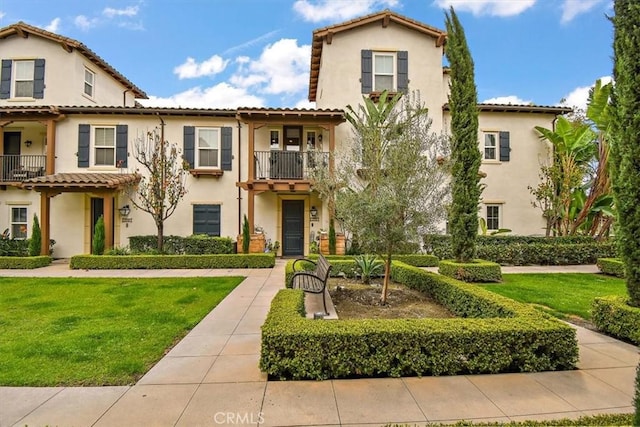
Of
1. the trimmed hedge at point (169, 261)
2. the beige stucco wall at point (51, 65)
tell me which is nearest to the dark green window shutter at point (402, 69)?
the trimmed hedge at point (169, 261)

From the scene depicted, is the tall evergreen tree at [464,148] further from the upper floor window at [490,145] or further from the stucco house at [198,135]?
the upper floor window at [490,145]

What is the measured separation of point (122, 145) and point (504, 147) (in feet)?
55.8

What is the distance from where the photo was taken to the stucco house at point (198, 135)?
45.4 feet

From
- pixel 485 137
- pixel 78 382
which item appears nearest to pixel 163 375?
pixel 78 382

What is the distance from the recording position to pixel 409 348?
3.65m

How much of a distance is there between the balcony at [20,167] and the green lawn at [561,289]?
17.6m

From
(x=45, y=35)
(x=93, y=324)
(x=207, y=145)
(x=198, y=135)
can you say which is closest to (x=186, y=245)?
(x=207, y=145)

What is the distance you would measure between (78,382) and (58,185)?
1161 cm

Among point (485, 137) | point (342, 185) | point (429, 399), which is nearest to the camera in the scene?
point (429, 399)

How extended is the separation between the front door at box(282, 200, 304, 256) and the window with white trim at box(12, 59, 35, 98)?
40.8ft

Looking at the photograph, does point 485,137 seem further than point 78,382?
Yes

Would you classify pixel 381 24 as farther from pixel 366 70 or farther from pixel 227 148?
pixel 227 148

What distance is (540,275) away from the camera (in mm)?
10195

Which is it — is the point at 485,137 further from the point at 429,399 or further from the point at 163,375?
the point at 163,375
